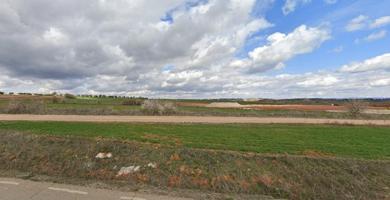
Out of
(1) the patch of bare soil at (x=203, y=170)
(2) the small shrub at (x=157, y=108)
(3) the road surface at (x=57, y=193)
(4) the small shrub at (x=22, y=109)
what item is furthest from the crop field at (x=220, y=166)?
(4) the small shrub at (x=22, y=109)

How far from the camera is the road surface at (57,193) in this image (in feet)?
20.7

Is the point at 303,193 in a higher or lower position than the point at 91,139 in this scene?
lower

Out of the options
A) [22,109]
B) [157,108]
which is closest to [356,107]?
[157,108]

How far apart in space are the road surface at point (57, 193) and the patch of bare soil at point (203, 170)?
0.60 meters

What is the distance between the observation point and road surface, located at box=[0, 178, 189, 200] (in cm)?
632

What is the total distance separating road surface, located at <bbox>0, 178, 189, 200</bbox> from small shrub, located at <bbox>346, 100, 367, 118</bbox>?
123ft

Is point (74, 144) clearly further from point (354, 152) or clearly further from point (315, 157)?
point (354, 152)

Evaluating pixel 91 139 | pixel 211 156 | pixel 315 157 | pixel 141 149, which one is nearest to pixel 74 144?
pixel 91 139

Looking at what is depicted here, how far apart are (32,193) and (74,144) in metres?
4.87

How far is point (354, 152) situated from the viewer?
1084 cm

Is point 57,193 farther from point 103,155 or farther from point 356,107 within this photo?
point 356,107

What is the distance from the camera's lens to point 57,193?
6.59 meters

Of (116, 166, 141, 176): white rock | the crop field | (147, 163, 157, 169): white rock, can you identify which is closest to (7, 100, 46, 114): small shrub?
the crop field

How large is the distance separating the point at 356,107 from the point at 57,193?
39.4m
